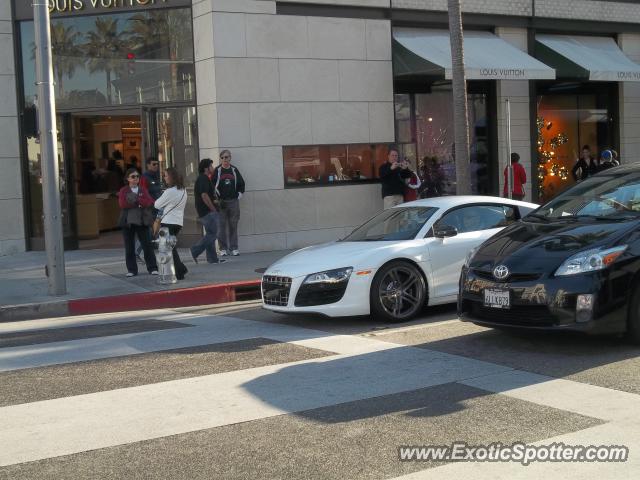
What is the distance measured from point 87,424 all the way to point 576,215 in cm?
507

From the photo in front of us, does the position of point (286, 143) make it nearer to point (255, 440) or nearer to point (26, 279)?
point (26, 279)

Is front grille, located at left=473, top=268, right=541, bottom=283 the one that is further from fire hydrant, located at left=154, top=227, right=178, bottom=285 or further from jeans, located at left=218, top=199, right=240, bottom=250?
jeans, located at left=218, top=199, right=240, bottom=250

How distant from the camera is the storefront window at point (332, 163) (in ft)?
57.7

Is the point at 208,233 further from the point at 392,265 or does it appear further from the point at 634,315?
the point at 634,315

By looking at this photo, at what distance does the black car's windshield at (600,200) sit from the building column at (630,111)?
14.7 meters

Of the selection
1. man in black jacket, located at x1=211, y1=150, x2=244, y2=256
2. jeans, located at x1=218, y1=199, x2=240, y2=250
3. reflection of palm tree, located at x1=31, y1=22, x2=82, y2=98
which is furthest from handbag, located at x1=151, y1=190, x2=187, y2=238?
reflection of palm tree, located at x1=31, y1=22, x2=82, y2=98

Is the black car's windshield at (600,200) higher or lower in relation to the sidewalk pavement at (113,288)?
higher

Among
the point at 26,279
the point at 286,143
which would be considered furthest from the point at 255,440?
the point at 286,143

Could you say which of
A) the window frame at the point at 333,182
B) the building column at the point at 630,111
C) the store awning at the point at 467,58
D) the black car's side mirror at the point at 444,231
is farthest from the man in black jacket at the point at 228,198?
the building column at the point at 630,111

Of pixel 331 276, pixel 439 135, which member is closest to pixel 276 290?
pixel 331 276

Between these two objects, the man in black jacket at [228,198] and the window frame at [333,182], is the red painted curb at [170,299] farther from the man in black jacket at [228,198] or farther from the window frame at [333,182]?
the window frame at [333,182]

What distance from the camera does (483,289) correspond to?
8.12 metres

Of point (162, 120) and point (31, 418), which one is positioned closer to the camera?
point (31, 418)

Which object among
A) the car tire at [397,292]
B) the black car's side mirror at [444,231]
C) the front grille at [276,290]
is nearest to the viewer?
the car tire at [397,292]
